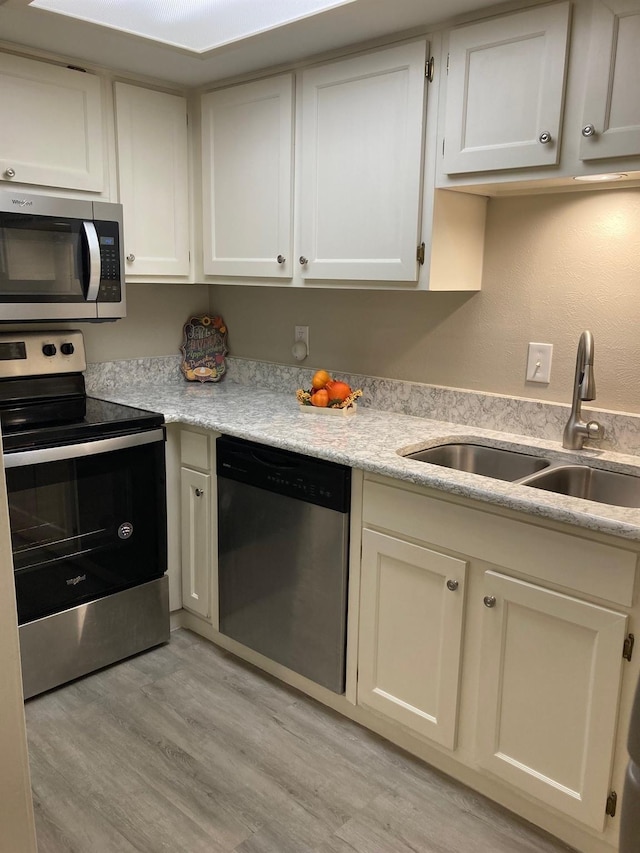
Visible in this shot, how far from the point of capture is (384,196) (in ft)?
7.48

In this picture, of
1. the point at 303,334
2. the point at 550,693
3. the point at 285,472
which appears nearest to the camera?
the point at 550,693

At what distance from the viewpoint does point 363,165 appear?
2324mm

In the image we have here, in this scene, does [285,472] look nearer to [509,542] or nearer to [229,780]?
[509,542]

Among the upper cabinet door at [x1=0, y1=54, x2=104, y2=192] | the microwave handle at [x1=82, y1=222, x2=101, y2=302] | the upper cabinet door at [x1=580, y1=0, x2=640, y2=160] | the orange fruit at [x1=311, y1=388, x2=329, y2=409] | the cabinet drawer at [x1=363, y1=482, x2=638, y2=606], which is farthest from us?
the orange fruit at [x1=311, y1=388, x2=329, y2=409]

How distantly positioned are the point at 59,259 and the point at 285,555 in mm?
1270

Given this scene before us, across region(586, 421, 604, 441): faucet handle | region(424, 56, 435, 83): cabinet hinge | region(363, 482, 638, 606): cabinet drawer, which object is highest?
region(424, 56, 435, 83): cabinet hinge

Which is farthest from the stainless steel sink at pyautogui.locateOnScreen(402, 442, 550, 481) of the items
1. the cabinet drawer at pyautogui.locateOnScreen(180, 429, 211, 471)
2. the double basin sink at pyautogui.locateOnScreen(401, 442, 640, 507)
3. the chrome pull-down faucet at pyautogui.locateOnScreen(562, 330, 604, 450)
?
the cabinet drawer at pyautogui.locateOnScreen(180, 429, 211, 471)

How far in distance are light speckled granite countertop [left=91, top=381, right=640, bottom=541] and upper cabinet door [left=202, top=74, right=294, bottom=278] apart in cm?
53

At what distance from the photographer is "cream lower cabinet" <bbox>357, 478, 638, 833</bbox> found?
65.2 inches

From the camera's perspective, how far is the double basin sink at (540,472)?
202cm

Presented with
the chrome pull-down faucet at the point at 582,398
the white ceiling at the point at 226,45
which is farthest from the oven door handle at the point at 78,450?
the chrome pull-down faucet at the point at 582,398

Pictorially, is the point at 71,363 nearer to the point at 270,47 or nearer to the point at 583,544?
the point at 270,47

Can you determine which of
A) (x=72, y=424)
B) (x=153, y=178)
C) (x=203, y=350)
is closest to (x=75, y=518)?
(x=72, y=424)

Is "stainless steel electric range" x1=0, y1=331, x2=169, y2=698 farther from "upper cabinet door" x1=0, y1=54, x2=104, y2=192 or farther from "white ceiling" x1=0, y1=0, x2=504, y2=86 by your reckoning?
"white ceiling" x1=0, y1=0, x2=504, y2=86
